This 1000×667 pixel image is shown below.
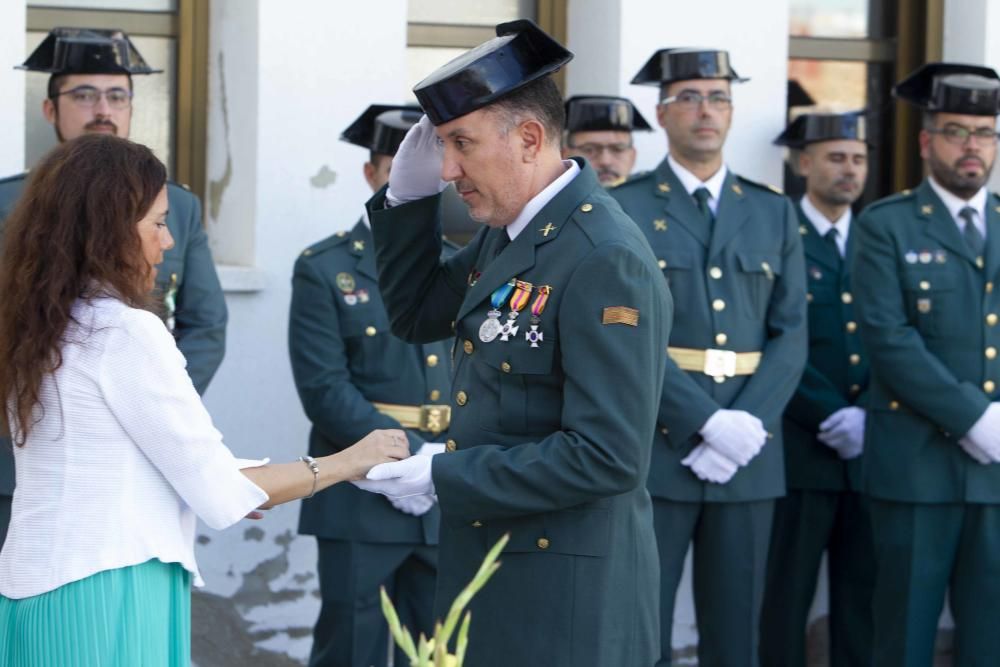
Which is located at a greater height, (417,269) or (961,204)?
(961,204)

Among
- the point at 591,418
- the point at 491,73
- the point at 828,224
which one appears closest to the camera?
the point at 591,418

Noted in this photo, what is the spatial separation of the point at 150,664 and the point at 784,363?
8.58ft

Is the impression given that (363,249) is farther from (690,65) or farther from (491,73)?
(491,73)

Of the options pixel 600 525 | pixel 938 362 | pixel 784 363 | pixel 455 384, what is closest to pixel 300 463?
pixel 455 384

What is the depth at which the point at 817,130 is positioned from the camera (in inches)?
239

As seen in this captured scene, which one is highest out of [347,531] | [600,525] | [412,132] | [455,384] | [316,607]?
[412,132]

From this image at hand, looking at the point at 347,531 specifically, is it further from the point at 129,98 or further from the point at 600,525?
the point at 600,525

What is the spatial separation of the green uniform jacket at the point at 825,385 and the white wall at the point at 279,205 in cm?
165

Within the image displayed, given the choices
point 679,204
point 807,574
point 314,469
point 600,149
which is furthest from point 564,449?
point 807,574

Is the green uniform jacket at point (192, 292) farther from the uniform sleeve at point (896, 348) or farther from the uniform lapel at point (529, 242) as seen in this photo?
the uniform sleeve at point (896, 348)

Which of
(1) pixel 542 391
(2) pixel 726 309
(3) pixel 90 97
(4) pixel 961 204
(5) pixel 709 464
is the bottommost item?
(5) pixel 709 464

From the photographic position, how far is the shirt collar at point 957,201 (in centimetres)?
535

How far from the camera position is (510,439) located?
A: 3111 millimetres

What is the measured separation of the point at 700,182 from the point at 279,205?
4.75 feet
